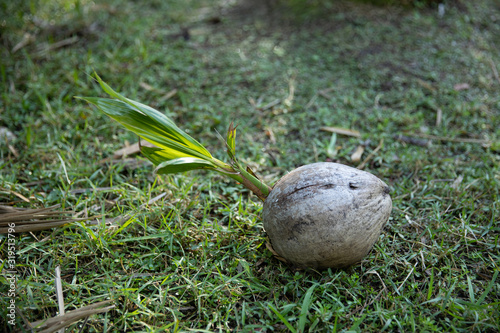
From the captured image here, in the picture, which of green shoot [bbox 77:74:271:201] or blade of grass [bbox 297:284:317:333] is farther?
green shoot [bbox 77:74:271:201]

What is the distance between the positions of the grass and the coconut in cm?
15

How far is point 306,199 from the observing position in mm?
1613

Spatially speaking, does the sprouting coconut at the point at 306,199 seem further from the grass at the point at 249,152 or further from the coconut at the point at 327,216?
the grass at the point at 249,152

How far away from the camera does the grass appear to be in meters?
1.62

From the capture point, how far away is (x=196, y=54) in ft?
11.7

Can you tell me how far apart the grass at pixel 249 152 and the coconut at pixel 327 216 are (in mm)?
149

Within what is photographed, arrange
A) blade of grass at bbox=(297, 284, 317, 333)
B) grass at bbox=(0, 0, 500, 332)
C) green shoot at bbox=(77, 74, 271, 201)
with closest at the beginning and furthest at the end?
1. blade of grass at bbox=(297, 284, 317, 333)
2. grass at bbox=(0, 0, 500, 332)
3. green shoot at bbox=(77, 74, 271, 201)

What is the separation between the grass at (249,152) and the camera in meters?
1.62

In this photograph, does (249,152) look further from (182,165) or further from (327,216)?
(327,216)

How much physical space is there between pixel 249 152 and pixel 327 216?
1.14 m

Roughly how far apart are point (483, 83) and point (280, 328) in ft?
9.25

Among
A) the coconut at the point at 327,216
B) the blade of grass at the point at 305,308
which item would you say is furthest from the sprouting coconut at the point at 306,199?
the blade of grass at the point at 305,308

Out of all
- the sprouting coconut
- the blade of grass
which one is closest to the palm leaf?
the sprouting coconut

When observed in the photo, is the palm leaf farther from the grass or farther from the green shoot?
the grass
